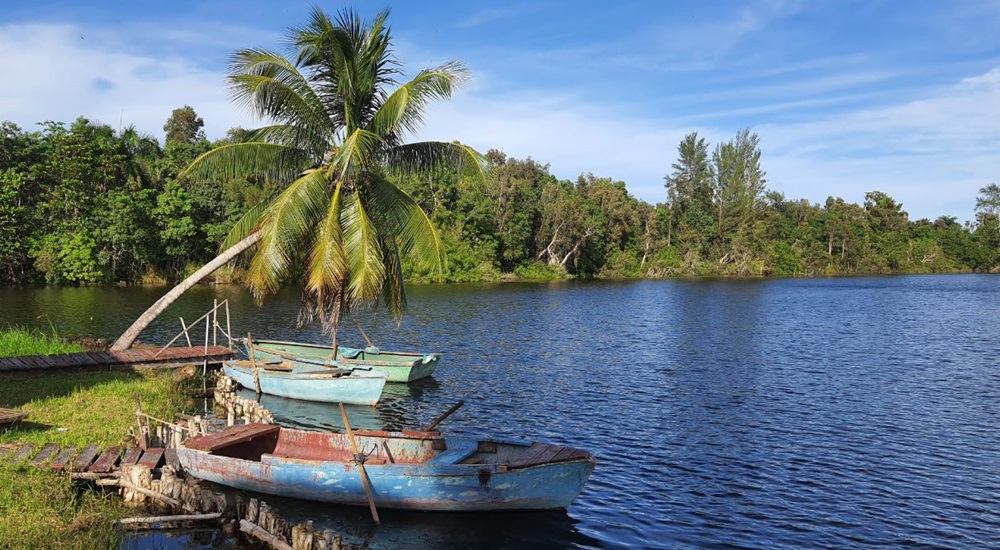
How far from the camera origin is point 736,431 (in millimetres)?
21328

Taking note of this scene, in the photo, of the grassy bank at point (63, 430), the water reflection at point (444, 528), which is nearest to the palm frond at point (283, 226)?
the grassy bank at point (63, 430)

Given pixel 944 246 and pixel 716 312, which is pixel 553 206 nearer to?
pixel 716 312

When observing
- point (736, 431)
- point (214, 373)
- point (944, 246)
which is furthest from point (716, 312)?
point (944, 246)

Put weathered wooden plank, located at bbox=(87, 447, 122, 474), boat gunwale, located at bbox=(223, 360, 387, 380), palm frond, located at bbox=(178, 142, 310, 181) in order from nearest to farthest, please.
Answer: weathered wooden plank, located at bbox=(87, 447, 122, 474)
palm frond, located at bbox=(178, 142, 310, 181)
boat gunwale, located at bbox=(223, 360, 387, 380)

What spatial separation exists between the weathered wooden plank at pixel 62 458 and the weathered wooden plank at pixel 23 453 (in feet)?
1.68

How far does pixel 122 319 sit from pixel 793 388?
38247 millimetres

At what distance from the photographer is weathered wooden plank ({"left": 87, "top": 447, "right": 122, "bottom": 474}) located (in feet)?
43.0

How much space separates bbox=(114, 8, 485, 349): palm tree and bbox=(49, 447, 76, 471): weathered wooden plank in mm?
6378

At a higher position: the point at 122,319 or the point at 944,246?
the point at 944,246

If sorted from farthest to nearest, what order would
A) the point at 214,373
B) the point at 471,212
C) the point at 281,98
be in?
the point at 471,212, the point at 214,373, the point at 281,98

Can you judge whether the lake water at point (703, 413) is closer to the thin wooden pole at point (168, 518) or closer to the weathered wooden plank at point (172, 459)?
the thin wooden pole at point (168, 518)

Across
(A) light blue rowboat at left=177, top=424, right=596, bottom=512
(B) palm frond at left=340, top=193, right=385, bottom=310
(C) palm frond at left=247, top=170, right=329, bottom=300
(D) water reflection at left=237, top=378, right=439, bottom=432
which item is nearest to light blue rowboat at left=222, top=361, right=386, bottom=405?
(D) water reflection at left=237, top=378, right=439, bottom=432

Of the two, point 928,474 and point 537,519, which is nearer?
point 537,519

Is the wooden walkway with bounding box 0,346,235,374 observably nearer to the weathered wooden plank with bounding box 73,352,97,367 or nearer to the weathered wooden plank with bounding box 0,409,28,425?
the weathered wooden plank with bounding box 73,352,97,367
